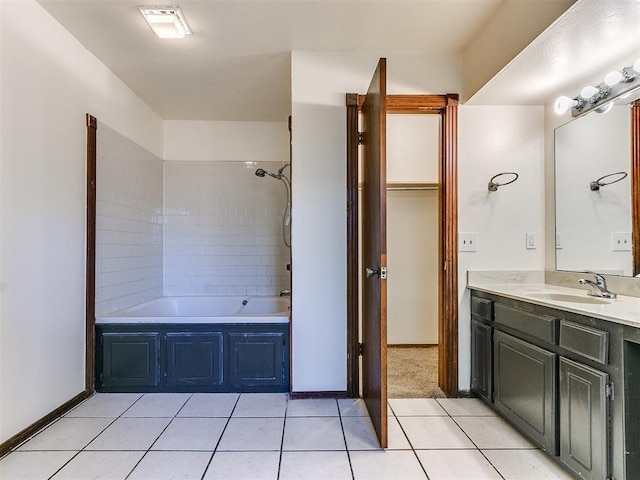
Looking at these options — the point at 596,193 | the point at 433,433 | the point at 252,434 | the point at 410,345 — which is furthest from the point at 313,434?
the point at 596,193

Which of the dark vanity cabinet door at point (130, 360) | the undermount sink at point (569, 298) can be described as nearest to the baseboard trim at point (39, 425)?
the dark vanity cabinet door at point (130, 360)

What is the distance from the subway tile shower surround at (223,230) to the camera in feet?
12.2

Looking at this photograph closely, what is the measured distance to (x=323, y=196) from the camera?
2453mm

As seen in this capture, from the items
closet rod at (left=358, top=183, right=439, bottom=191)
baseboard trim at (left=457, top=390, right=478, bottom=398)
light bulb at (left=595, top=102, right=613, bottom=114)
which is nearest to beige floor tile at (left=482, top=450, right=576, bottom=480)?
baseboard trim at (left=457, top=390, right=478, bottom=398)

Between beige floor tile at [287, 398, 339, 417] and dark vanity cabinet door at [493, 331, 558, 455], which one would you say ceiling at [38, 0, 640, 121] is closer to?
dark vanity cabinet door at [493, 331, 558, 455]

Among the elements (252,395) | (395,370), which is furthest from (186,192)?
(395,370)

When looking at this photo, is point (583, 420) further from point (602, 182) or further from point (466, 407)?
point (602, 182)

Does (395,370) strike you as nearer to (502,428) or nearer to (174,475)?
(502,428)

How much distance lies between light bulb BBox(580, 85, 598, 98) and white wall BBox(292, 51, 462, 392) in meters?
0.83

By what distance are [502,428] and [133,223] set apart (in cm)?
321

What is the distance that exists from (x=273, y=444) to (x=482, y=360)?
1429 millimetres

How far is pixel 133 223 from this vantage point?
311cm

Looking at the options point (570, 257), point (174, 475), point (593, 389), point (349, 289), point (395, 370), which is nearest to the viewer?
point (593, 389)

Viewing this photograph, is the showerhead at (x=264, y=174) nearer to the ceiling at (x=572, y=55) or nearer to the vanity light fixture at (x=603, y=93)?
the ceiling at (x=572, y=55)
